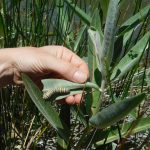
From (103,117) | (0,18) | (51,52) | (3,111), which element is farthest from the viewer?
(3,111)

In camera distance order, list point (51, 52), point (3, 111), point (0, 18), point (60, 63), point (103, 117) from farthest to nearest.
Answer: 1. point (3, 111)
2. point (0, 18)
3. point (51, 52)
4. point (60, 63)
5. point (103, 117)

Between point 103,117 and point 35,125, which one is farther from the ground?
point 103,117

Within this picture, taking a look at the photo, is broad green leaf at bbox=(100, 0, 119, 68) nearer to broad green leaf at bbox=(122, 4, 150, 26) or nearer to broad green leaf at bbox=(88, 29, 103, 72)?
broad green leaf at bbox=(88, 29, 103, 72)

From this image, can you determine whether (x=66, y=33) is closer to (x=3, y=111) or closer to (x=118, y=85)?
(x=118, y=85)

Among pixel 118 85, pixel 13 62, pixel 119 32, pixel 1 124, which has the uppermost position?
pixel 119 32

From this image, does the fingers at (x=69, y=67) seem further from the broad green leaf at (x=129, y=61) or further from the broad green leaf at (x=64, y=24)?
the broad green leaf at (x=64, y=24)

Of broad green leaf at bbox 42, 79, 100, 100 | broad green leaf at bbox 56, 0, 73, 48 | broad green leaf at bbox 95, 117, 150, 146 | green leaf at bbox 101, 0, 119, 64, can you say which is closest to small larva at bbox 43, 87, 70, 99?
broad green leaf at bbox 42, 79, 100, 100

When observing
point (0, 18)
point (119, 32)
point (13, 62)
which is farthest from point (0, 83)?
point (119, 32)

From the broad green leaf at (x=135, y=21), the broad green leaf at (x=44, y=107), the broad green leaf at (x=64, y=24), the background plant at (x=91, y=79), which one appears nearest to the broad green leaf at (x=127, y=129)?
the background plant at (x=91, y=79)
